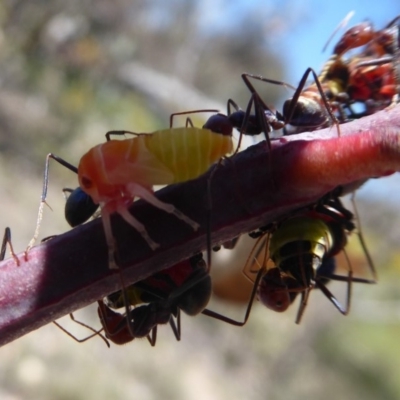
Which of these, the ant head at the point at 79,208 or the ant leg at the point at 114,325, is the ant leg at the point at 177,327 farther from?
the ant head at the point at 79,208

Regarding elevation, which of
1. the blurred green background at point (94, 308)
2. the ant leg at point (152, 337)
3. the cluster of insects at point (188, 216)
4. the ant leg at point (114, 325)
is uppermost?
the cluster of insects at point (188, 216)

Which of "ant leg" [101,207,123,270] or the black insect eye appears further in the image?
the black insect eye

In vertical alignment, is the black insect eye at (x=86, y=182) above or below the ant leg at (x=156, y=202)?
above

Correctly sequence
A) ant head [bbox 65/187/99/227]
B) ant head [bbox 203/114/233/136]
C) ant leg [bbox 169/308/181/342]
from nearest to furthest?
1. ant head [bbox 65/187/99/227]
2. ant leg [bbox 169/308/181/342]
3. ant head [bbox 203/114/233/136]

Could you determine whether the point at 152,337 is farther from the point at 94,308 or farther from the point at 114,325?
the point at 94,308

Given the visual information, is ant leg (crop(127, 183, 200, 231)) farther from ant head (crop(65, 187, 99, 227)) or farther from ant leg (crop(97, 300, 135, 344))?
ant leg (crop(97, 300, 135, 344))

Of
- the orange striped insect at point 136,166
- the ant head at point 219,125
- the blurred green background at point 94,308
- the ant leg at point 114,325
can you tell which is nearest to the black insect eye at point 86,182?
the orange striped insect at point 136,166

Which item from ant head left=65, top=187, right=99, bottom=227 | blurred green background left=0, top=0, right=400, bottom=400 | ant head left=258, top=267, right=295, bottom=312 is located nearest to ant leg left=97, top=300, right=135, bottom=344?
ant head left=65, top=187, right=99, bottom=227

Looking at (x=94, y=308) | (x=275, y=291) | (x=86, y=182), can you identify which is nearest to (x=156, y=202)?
(x=86, y=182)
